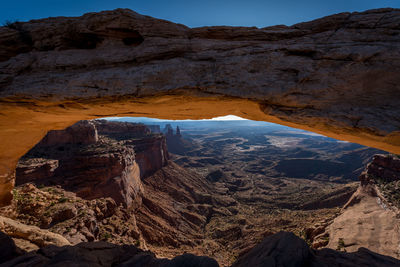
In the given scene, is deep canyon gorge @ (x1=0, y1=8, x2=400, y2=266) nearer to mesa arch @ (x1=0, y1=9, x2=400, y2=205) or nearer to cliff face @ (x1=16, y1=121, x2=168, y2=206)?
mesa arch @ (x1=0, y1=9, x2=400, y2=205)

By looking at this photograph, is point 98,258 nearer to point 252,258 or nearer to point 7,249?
point 7,249

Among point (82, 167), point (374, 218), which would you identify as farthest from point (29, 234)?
point (374, 218)

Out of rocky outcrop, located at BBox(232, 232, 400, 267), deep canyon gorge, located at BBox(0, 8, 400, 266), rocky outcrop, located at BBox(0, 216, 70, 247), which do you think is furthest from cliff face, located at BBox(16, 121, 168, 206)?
rocky outcrop, located at BBox(232, 232, 400, 267)

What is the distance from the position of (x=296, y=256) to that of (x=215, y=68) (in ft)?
18.2

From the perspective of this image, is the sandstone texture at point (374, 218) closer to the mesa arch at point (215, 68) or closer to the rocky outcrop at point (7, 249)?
the mesa arch at point (215, 68)

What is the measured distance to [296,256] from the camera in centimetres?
423

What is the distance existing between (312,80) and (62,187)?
2220 cm

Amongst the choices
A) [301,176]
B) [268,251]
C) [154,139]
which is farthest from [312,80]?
[301,176]

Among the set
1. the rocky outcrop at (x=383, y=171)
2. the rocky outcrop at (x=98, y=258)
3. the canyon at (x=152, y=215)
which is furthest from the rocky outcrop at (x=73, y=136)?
the rocky outcrop at (x=383, y=171)

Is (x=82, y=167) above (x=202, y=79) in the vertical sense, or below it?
below

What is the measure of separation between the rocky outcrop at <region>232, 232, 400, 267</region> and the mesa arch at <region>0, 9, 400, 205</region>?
11.2ft

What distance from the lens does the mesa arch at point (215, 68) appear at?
3.99 meters

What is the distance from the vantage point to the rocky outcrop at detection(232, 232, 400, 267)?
4145 millimetres

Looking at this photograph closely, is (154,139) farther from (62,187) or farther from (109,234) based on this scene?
(109,234)
